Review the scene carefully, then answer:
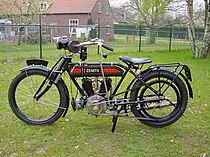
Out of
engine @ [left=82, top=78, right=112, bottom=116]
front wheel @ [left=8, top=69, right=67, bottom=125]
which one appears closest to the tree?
front wheel @ [left=8, top=69, right=67, bottom=125]

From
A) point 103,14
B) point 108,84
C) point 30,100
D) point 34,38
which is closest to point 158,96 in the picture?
point 108,84

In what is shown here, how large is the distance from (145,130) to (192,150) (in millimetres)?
692

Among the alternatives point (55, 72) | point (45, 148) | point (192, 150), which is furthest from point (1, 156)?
point (192, 150)

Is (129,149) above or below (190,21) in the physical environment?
below

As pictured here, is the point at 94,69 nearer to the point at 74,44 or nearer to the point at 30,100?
the point at 74,44

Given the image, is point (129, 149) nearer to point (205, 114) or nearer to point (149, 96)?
point (149, 96)

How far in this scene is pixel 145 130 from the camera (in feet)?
11.5

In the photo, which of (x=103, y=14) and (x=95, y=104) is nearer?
(x=95, y=104)

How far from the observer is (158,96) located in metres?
3.43

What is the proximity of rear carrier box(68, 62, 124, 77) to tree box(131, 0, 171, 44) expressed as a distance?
12967 millimetres

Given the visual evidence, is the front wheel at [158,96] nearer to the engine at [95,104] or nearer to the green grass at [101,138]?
the green grass at [101,138]

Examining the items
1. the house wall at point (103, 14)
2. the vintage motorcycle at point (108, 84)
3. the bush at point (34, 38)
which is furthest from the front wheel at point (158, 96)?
the house wall at point (103, 14)

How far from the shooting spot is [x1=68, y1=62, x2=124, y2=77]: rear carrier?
10.8 ft

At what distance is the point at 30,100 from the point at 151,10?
1769 cm
